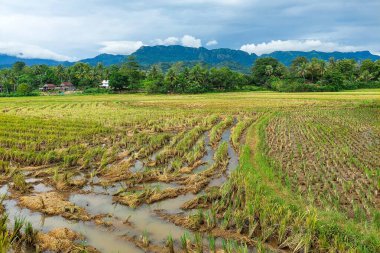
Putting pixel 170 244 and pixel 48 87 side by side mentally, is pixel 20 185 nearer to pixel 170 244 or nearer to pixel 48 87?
pixel 170 244

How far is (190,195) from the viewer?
9.55m

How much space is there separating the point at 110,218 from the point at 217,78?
6772cm

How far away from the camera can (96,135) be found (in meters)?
18.7

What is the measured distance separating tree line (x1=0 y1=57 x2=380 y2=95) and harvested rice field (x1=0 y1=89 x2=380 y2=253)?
55.4 metres

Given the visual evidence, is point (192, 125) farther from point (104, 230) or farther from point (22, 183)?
point (104, 230)

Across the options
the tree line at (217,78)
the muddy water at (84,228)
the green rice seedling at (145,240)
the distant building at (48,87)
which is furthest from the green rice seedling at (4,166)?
the distant building at (48,87)

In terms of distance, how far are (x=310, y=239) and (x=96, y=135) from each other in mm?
15192

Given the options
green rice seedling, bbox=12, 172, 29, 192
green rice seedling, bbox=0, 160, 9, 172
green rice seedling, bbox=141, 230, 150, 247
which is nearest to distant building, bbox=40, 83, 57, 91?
green rice seedling, bbox=0, 160, 9, 172

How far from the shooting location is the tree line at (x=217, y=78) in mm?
71062

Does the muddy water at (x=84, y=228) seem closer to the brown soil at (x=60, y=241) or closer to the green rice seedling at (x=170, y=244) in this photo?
the brown soil at (x=60, y=241)

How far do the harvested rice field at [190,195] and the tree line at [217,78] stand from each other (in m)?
55.4

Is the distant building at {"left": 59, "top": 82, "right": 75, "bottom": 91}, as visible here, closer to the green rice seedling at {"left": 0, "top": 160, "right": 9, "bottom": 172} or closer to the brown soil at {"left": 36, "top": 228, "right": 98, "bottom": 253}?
the green rice seedling at {"left": 0, "top": 160, "right": 9, "bottom": 172}

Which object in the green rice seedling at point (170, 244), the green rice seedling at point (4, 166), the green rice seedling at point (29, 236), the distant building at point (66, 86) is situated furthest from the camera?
the distant building at point (66, 86)

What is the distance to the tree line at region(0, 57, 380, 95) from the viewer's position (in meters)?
71.1
